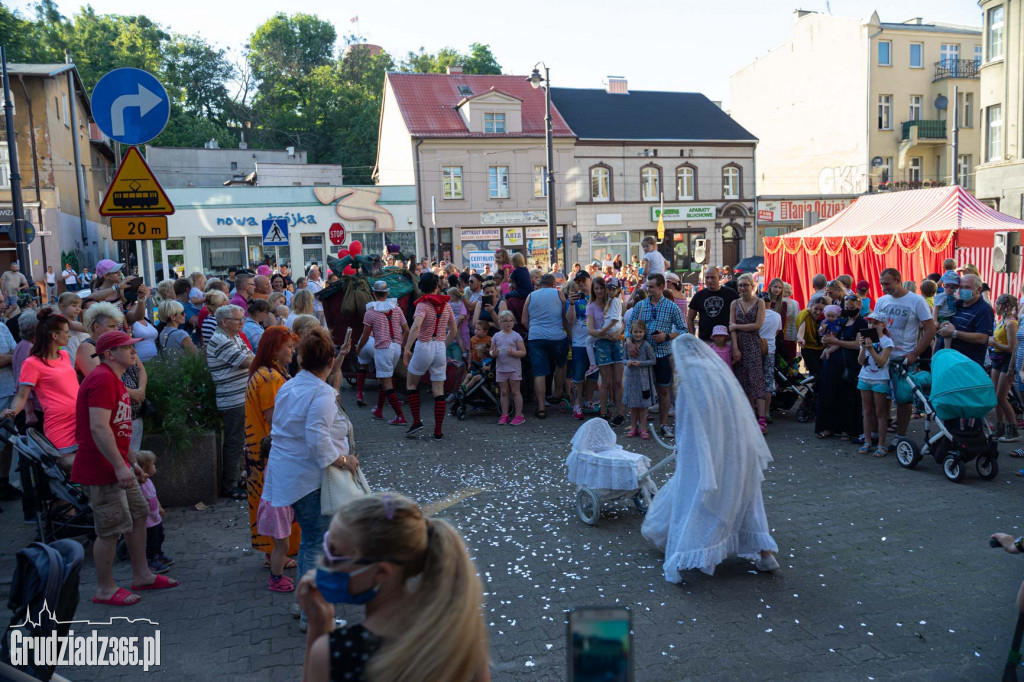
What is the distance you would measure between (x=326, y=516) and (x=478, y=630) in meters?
2.59

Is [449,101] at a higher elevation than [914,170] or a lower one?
higher

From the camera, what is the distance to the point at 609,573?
5.23 m

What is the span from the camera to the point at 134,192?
6711 mm

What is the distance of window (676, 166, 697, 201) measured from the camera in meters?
42.7

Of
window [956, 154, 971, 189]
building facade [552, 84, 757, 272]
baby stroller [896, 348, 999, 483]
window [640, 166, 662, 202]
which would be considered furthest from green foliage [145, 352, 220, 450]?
window [956, 154, 971, 189]

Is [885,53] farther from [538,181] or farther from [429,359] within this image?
[429,359]

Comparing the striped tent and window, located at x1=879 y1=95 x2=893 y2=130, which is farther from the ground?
window, located at x1=879 y1=95 x2=893 y2=130

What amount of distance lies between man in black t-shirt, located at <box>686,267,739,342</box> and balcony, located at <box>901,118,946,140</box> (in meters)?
41.3

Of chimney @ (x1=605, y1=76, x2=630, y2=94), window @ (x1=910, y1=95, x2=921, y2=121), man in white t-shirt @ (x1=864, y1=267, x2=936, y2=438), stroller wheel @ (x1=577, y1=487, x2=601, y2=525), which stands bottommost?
stroller wheel @ (x1=577, y1=487, x2=601, y2=525)

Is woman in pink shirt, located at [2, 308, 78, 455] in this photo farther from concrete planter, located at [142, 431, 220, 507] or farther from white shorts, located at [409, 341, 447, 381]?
white shorts, located at [409, 341, 447, 381]

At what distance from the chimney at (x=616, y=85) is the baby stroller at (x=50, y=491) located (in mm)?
42435

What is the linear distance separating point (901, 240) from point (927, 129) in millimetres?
31381

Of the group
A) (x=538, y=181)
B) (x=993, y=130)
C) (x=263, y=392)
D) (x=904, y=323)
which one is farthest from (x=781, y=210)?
(x=263, y=392)

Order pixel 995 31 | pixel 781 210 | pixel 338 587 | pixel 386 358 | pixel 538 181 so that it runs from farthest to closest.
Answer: pixel 781 210, pixel 538 181, pixel 995 31, pixel 386 358, pixel 338 587
